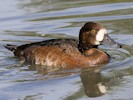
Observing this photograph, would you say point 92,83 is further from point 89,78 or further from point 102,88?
point 102,88

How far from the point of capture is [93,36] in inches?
352

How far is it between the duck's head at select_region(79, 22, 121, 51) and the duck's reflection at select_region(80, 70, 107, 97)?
0.65 m

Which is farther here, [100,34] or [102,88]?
[100,34]

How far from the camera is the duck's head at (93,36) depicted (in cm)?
888

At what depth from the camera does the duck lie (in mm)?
8805

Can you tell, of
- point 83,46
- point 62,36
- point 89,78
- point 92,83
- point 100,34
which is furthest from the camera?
point 62,36

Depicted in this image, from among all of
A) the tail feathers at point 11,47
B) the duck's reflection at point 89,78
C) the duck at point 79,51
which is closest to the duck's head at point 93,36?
the duck at point 79,51

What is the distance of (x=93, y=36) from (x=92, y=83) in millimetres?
1228

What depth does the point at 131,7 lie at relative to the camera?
1212 cm

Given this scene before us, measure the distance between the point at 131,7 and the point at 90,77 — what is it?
A: 425 cm

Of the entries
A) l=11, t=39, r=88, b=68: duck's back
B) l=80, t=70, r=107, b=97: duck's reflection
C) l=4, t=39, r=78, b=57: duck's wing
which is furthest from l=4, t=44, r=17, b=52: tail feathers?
l=80, t=70, r=107, b=97: duck's reflection

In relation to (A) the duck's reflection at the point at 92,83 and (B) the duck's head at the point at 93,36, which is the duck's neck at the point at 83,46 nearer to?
(B) the duck's head at the point at 93,36

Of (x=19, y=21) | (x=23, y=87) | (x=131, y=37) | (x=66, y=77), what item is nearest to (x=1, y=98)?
(x=23, y=87)

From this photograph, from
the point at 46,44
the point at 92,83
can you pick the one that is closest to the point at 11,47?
the point at 46,44
